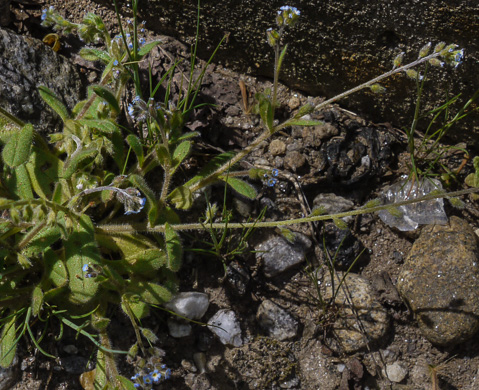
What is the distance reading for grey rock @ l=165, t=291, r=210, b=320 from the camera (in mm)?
3697

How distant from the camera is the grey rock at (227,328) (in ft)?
12.3

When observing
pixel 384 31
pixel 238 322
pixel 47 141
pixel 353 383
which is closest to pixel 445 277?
pixel 353 383

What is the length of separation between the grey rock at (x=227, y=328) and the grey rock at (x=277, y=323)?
6.9 inches

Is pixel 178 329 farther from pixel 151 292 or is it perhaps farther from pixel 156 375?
pixel 156 375

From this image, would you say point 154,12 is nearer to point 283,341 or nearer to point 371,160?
point 371,160

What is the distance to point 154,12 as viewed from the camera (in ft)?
13.2

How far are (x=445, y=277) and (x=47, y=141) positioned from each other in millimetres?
2740

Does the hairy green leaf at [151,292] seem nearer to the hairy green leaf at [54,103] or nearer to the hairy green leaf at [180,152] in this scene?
the hairy green leaf at [180,152]

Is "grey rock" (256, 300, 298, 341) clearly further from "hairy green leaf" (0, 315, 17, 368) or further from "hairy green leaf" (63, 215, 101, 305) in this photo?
"hairy green leaf" (0, 315, 17, 368)

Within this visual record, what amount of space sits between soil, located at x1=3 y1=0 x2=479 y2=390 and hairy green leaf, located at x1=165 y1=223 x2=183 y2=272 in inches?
22.4

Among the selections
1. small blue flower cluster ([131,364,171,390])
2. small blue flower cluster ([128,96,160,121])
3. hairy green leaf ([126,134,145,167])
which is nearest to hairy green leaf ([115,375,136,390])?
small blue flower cluster ([131,364,171,390])

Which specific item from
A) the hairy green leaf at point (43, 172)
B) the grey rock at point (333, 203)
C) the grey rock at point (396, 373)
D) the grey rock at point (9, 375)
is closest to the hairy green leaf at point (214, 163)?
the grey rock at point (333, 203)

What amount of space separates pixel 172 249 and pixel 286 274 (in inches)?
40.3

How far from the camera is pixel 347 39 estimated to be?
3.65 m
